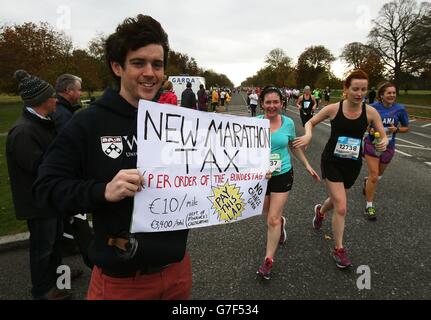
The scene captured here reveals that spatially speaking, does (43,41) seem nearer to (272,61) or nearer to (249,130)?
(249,130)

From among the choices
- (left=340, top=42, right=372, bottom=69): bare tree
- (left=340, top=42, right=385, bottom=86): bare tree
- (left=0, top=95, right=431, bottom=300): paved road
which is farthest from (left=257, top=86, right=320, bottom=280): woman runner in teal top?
(left=340, top=42, right=372, bottom=69): bare tree

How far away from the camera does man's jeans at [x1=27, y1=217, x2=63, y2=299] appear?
2.80 m

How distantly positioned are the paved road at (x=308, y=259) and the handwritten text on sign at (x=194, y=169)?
116cm

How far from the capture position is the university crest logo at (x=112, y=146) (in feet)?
4.76

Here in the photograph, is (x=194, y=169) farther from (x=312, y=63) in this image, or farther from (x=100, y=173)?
(x=312, y=63)

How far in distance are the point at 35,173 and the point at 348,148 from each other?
3346 millimetres

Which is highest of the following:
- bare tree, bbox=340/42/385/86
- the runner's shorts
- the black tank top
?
bare tree, bbox=340/42/385/86

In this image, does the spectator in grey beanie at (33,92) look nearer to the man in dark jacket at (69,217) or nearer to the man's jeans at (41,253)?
the man in dark jacket at (69,217)

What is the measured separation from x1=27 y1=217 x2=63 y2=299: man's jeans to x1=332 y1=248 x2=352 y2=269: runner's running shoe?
297cm

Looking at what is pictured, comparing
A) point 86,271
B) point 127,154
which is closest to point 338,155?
point 127,154

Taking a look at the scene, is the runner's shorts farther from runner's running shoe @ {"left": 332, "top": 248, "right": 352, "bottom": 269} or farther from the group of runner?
runner's running shoe @ {"left": 332, "top": 248, "right": 352, "bottom": 269}

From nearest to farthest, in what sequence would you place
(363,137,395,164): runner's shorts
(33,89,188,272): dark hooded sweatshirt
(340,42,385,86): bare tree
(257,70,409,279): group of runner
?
1. (33,89,188,272): dark hooded sweatshirt
2. (257,70,409,279): group of runner
3. (363,137,395,164): runner's shorts
4. (340,42,385,86): bare tree

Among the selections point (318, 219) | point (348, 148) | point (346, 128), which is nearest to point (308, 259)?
point (318, 219)
